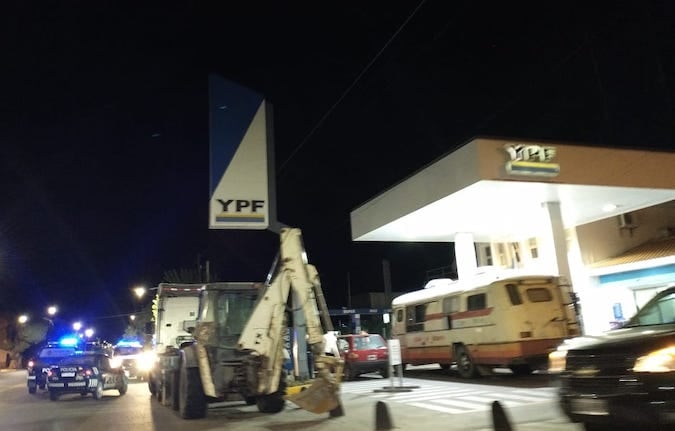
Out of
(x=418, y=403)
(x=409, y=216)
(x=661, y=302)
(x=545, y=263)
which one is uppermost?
(x=409, y=216)

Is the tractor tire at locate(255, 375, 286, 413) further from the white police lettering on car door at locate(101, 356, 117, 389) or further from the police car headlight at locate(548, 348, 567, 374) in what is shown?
the white police lettering on car door at locate(101, 356, 117, 389)

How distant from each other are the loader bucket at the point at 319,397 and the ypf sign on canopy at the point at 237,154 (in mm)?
5331

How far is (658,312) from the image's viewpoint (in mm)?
7180

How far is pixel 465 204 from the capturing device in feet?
62.9

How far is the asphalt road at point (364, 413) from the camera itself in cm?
935

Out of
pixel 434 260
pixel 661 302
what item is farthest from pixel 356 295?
pixel 661 302

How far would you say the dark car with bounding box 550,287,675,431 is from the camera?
19.0ft

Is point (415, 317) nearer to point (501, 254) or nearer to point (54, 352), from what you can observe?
point (501, 254)

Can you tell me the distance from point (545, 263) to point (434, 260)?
100ft

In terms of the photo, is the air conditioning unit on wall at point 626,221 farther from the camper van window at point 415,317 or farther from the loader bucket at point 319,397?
the loader bucket at point 319,397

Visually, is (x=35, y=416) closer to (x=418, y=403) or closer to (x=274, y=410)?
(x=274, y=410)

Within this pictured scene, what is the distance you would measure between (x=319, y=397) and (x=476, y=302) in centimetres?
758

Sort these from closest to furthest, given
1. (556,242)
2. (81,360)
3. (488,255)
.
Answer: (81,360), (556,242), (488,255)

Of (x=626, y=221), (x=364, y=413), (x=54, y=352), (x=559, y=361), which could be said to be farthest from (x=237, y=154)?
(x=626, y=221)
